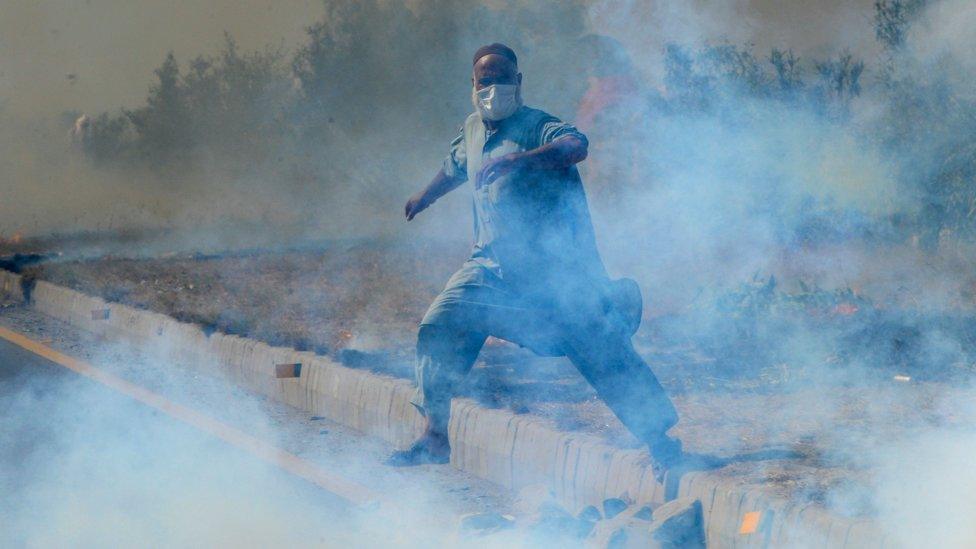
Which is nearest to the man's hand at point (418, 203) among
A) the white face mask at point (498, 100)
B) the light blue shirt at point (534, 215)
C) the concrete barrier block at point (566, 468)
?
the light blue shirt at point (534, 215)

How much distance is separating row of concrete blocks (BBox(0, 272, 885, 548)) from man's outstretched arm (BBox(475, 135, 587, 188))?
113cm

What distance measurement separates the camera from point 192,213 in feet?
55.6

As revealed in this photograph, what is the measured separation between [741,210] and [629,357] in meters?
4.01

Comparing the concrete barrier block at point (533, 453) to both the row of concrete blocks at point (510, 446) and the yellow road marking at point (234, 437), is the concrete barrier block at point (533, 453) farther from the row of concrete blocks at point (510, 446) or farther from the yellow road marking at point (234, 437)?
the yellow road marking at point (234, 437)

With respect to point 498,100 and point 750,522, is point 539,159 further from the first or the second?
point 750,522

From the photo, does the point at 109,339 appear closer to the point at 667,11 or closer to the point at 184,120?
the point at 667,11

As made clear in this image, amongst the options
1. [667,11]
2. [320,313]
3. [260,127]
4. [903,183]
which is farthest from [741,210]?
[260,127]

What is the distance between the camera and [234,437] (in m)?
5.73

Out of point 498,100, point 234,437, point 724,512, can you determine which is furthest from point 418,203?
point 724,512

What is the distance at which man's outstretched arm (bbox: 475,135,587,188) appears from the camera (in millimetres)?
4441

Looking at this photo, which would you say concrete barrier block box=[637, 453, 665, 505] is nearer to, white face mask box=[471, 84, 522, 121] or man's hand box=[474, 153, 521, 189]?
man's hand box=[474, 153, 521, 189]

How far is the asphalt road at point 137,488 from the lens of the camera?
4203 millimetres

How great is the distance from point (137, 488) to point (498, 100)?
2077mm

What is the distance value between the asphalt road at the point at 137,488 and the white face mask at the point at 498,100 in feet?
5.37
